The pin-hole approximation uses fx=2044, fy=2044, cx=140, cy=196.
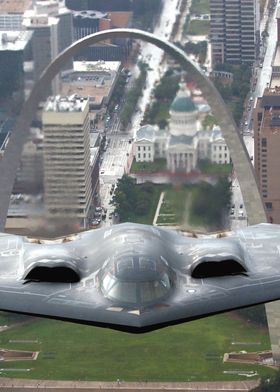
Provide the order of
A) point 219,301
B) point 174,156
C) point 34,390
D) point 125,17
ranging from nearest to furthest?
point 219,301
point 34,390
point 174,156
point 125,17

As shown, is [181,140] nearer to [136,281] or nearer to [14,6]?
[136,281]

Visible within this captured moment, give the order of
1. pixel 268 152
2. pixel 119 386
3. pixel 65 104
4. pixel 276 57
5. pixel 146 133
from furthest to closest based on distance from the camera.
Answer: pixel 276 57 < pixel 146 133 < pixel 65 104 < pixel 268 152 < pixel 119 386

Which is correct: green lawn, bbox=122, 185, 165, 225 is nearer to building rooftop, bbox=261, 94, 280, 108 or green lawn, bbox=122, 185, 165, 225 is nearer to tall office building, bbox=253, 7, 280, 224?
tall office building, bbox=253, 7, 280, 224

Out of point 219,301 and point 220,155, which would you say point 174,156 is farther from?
point 219,301

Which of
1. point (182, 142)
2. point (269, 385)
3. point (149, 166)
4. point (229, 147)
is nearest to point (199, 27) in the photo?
point (149, 166)

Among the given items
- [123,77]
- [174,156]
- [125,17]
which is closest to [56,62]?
[174,156]

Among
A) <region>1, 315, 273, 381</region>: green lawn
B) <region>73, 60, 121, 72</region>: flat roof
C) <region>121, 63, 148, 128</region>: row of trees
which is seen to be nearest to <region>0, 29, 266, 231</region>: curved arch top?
<region>1, 315, 273, 381</region>: green lawn
